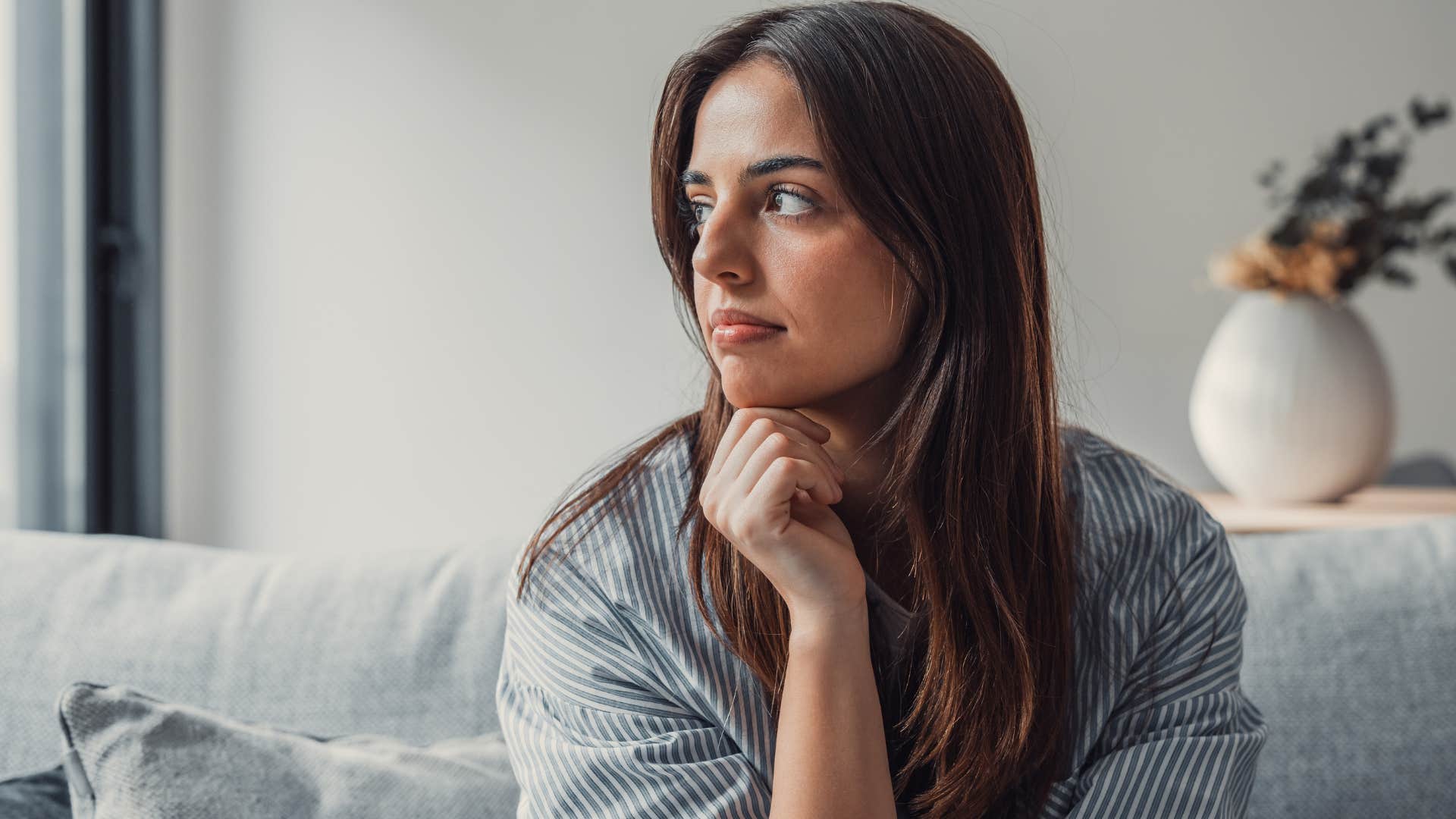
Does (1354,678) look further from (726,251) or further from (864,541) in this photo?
(726,251)

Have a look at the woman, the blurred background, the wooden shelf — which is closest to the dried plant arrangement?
the wooden shelf

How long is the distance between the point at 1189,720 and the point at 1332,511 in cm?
112

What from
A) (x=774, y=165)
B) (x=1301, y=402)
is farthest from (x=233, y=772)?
(x=1301, y=402)

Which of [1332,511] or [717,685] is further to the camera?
[1332,511]

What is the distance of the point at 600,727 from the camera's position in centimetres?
91

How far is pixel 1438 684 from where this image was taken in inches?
48.8

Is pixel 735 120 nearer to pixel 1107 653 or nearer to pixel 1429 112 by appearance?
pixel 1107 653

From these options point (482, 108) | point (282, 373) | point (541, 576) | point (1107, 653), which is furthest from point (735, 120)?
point (282, 373)

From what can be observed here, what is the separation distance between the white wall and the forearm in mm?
1799

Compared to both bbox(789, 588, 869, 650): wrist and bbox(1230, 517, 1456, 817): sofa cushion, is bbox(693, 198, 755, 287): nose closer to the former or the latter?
bbox(789, 588, 869, 650): wrist

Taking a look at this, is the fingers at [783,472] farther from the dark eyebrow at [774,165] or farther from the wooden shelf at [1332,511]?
the wooden shelf at [1332,511]

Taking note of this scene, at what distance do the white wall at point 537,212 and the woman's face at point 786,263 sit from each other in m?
1.74

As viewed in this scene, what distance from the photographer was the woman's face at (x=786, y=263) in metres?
0.88

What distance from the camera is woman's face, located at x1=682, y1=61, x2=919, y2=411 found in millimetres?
885
